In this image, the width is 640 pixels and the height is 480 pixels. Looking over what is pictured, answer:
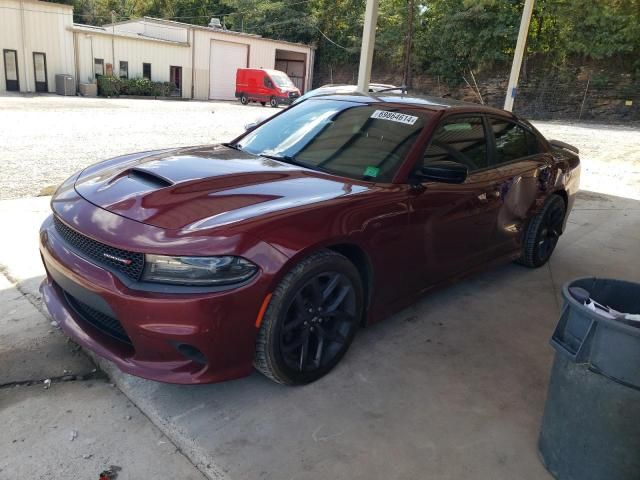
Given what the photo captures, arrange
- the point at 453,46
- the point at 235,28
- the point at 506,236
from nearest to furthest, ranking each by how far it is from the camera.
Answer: the point at 506,236 < the point at 453,46 < the point at 235,28

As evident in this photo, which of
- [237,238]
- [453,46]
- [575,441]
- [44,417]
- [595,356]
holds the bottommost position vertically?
[44,417]

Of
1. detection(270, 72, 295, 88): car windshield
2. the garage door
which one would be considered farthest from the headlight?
the garage door

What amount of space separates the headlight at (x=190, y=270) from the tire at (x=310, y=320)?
27 cm

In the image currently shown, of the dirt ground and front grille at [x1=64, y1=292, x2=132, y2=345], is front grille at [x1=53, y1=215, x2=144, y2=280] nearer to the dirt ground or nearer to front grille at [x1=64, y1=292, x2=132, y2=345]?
front grille at [x1=64, y1=292, x2=132, y2=345]

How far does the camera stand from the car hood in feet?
7.66

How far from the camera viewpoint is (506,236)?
13.3ft

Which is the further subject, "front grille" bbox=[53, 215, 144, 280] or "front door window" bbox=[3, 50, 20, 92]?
"front door window" bbox=[3, 50, 20, 92]

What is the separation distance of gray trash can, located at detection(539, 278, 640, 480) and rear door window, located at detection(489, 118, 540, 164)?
2.03 meters

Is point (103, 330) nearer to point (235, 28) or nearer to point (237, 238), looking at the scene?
point (237, 238)

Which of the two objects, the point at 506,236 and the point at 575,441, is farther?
the point at 506,236

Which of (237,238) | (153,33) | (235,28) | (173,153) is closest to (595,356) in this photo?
(237,238)

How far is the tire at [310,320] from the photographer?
239 centimetres

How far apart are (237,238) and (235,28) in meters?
47.5

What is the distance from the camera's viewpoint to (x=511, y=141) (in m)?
4.16
